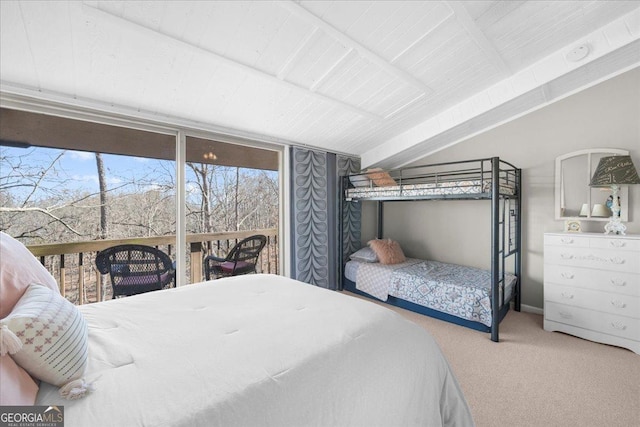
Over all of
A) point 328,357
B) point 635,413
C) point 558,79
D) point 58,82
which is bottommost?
point 635,413

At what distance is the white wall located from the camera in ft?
8.69

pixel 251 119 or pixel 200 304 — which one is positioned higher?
pixel 251 119

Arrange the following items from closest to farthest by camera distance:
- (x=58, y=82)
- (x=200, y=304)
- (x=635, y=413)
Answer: (x=200, y=304) → (x=635, y=413) → (x=58, y=82)

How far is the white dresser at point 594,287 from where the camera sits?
227 cm

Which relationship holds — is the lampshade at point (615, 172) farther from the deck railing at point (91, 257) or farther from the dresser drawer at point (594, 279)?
the deck railing at point (91, 257)

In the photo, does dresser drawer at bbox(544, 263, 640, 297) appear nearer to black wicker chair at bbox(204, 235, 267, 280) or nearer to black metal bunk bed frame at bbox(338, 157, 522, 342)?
black metal bunk bed frame at bbox(338, 157, 522, 342)

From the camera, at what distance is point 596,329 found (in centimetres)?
241

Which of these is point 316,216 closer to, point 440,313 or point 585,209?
point 440,313

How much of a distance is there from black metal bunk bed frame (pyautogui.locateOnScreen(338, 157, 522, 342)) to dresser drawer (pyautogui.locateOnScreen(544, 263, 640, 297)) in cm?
42

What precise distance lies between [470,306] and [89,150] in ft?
12.9

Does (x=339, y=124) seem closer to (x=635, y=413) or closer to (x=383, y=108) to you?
(x=383, y=108)

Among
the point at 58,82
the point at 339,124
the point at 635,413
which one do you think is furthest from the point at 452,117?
the point at 58,82

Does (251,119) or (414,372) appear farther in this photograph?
(251,119)

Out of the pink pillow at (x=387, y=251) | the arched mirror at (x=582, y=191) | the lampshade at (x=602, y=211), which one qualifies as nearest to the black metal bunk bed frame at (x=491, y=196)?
the arched mirror at (x=582, y=191)
